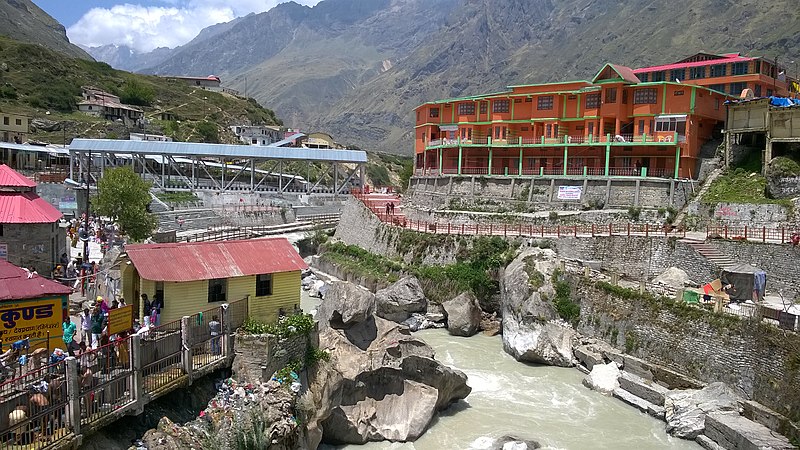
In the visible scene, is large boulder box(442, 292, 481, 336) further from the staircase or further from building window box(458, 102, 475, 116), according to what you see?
building window box(458, 102, 475, 116)

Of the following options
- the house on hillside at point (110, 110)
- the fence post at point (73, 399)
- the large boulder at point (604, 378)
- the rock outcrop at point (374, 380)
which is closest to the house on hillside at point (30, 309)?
the fence post at point (73, 399)

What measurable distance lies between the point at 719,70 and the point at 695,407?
34.7 metres

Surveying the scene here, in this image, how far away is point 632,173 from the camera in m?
40.8

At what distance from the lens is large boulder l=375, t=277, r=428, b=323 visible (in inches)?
1239

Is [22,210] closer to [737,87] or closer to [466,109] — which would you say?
[466,109]

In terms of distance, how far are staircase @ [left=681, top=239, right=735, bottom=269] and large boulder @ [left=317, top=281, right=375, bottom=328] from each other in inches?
688

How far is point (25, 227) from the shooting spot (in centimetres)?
2323

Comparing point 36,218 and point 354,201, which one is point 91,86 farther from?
point 36,218

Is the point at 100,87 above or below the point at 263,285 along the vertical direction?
above

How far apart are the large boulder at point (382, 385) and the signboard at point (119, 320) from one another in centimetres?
604

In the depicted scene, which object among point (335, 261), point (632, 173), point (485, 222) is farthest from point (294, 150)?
point (632, 173)

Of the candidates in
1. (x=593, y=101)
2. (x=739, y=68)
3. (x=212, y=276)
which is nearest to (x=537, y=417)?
(x=212, y=276)

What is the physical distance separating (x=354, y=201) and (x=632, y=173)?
2081 centimetres

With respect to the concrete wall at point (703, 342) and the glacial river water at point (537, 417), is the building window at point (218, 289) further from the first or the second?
the concrete wall at point (703, 342)
